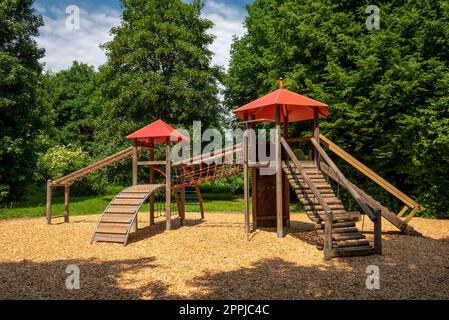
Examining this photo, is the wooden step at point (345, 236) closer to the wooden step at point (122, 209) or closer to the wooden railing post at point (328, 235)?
the wooden railing post at point (328, 235)

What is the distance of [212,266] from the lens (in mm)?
7785

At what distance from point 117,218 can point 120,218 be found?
0.11 m

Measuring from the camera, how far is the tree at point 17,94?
1992 centimetres

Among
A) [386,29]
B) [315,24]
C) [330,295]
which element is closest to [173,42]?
[315,24]

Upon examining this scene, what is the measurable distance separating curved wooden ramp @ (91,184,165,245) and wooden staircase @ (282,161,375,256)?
463 cm

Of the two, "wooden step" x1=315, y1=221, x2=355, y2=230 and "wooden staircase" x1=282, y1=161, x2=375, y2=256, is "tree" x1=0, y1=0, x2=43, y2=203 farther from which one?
"wooden step" x1=315, y1=221, x2=355, y2=230

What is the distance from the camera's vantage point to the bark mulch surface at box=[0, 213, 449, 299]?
6.12 metres

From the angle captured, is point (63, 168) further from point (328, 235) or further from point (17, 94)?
point (328, 235)

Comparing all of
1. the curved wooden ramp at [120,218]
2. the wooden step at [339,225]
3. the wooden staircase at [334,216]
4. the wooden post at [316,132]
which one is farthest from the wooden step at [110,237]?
the wooden post at [316,132]

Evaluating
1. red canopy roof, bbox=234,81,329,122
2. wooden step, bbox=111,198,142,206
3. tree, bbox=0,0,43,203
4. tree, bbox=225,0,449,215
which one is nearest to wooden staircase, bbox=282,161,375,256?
red canopy roof, bbox=234,81,329,122

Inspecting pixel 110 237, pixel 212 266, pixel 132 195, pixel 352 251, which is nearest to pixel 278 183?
pixel 352 251

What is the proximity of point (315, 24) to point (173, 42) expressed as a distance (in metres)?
10.3

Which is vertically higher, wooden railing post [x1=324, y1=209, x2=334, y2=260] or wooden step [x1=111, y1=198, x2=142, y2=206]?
wooden step [x1=111, y1=198, x2=142, y2=206]
